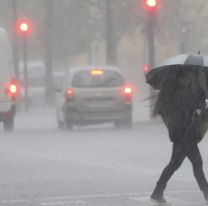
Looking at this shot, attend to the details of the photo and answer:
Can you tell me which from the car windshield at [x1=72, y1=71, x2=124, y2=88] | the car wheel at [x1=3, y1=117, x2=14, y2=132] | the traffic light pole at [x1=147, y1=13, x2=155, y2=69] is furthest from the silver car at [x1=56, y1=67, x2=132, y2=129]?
the traffic light pole at [x1=147, y1=13, x2=155, y2=69]

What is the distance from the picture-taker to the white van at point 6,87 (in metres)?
27.2

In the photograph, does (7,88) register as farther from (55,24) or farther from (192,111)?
(55,24)

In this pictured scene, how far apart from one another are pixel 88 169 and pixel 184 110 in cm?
544

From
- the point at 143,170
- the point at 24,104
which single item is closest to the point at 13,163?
the point at 143,170

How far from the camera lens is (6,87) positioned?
89.5ft

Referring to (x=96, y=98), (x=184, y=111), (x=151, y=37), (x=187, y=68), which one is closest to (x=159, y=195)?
(x=184, y=111)

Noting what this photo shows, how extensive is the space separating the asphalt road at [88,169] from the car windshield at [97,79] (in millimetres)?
1260

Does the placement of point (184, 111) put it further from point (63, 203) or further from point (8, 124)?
point (8, 124)

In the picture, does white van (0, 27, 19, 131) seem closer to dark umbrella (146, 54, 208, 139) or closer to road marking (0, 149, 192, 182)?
road marking (0, 149, 192, 182)

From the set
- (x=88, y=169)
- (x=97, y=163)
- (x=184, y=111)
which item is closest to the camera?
(x=184, y=111)

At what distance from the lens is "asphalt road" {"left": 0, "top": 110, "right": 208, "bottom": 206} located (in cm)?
1304

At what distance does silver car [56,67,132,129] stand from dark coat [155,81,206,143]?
51.1ft

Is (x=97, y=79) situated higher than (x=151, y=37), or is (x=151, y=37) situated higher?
(x=151, y=37)

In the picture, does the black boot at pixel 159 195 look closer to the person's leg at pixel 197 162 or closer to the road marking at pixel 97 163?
the person's leg at pixel 197 162
